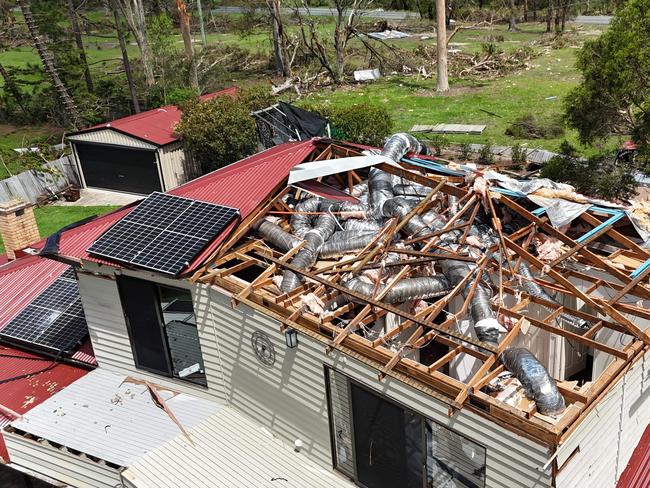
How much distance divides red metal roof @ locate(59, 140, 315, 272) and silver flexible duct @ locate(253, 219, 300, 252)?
40 centimetres

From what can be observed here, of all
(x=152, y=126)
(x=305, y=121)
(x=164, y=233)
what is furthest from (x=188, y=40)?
(x=164, y=233)

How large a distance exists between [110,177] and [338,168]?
75.6ft

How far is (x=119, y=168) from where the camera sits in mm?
33562

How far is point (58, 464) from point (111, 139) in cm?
2304

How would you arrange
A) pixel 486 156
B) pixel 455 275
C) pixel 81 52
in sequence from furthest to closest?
pixel 81 52 < pixel 486 156 < pixel 455 275

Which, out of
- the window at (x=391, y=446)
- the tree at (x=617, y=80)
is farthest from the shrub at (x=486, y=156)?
the window at (x=391, y=446)

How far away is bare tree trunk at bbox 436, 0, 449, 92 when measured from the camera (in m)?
41.5

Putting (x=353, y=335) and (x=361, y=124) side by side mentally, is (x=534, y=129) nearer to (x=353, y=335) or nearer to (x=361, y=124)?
(x=361, y=124)

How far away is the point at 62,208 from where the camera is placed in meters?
33.0

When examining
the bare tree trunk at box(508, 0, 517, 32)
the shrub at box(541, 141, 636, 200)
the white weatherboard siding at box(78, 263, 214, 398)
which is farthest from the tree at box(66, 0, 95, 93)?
the bare tree trunk at box(508, 0, 517, 32)

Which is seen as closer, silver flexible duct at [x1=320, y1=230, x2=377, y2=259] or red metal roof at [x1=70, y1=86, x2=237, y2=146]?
silver flexible duct at [x1=320, y1=230, x2=377, y2=259]

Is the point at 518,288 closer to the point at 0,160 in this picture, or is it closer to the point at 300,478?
the point at 300,478

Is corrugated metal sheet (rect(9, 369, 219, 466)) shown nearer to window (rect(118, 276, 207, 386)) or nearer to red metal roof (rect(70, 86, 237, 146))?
window (rect(118, 276, 207, 386))

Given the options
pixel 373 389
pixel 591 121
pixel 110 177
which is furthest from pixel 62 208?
pixel 373 389
